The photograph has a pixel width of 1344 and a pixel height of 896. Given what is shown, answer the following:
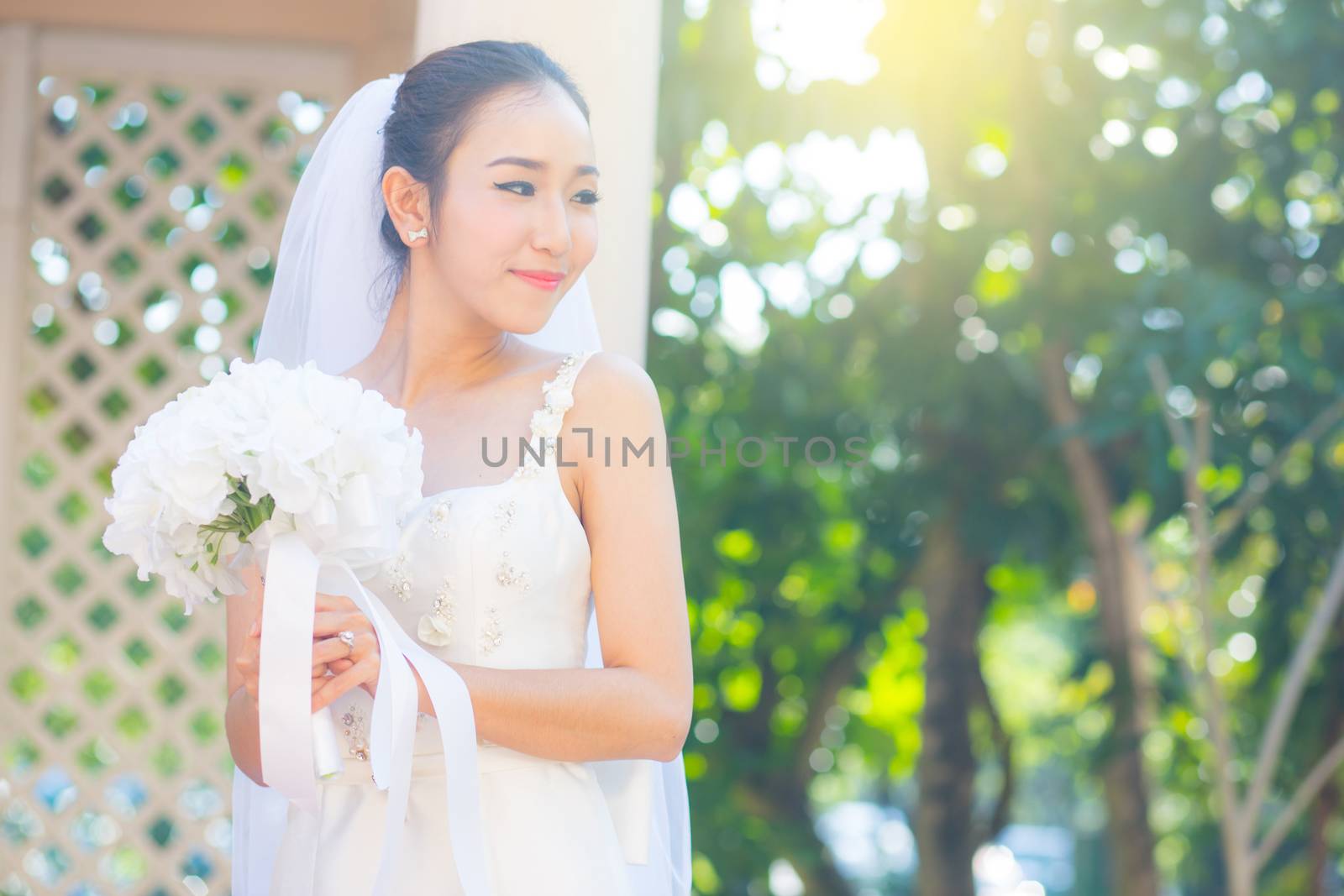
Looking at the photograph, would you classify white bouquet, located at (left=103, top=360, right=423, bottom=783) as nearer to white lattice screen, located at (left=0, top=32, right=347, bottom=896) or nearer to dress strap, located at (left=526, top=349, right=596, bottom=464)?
dress strap, located at (left=526, top=349, right=596, bottom=464)


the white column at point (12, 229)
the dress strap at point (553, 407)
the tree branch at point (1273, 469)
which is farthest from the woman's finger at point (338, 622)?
Result: the tree branch at point (1273, 469)

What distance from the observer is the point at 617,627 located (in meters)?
1.80

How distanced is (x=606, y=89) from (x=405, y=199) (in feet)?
2.06

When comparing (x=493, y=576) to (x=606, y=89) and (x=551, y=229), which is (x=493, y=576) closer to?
(x=551, y=229)

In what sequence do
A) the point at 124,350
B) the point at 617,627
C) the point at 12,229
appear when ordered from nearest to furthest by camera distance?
the point at 617,627 → the point at 12,229 → the point at 124,350

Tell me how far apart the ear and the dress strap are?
0.31m

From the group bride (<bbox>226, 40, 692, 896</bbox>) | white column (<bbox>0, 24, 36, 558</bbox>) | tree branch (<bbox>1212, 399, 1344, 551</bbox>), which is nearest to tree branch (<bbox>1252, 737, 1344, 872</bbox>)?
tree branch (<bbox>1212, 399, 1344, 551</bbox>)

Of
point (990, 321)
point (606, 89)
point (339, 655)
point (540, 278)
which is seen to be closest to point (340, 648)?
point (339, 655)

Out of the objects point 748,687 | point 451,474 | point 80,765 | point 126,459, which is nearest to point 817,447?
point 748,687

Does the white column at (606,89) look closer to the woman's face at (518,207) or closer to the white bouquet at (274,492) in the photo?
the woman's face at (518,207)

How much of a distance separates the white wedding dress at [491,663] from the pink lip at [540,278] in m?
0.21

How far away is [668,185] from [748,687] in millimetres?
2618

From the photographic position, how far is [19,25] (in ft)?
15.6

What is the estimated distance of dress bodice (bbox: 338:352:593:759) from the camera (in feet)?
6.07
